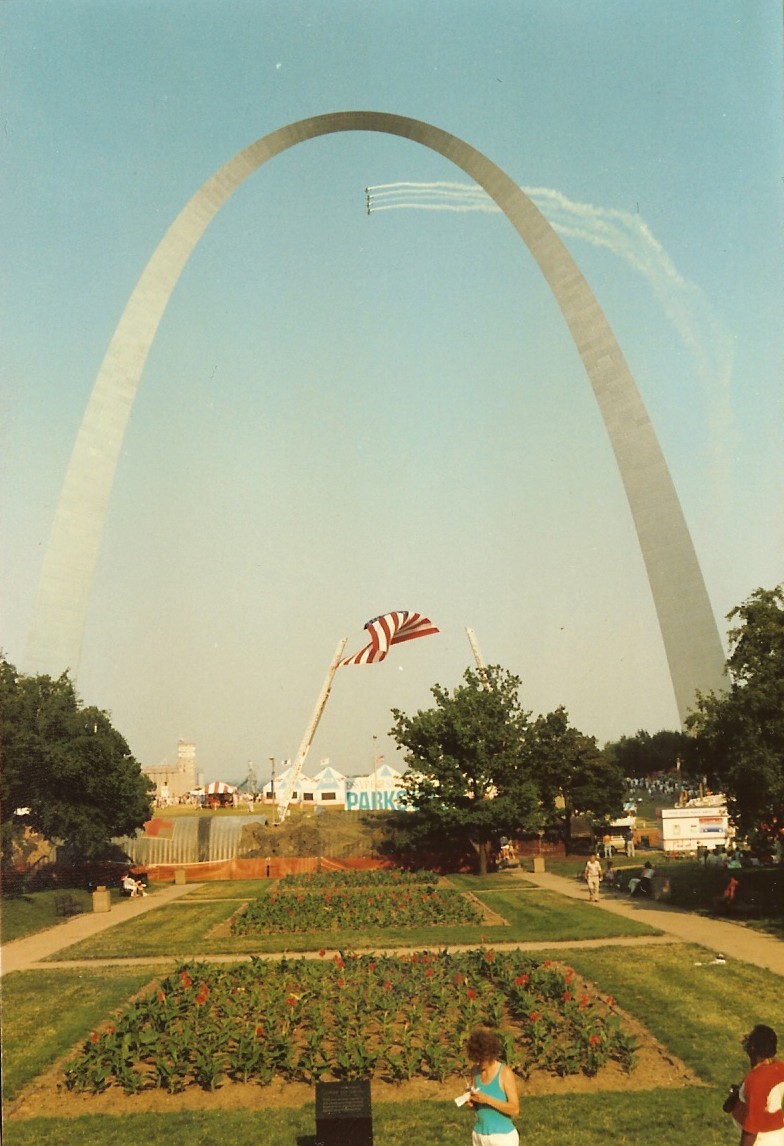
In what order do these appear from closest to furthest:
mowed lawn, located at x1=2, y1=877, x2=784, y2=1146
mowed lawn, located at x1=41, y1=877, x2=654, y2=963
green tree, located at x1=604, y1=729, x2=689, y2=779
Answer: mowed lawn, located at x1=2, y1=877, x2=784, y2=1146
mowed lawn, located at x1=41, y1=877, x2=654, y2=963
green tree, located at x1=604, y1=729, x2=689, y2=779

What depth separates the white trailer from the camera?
39.2 meters

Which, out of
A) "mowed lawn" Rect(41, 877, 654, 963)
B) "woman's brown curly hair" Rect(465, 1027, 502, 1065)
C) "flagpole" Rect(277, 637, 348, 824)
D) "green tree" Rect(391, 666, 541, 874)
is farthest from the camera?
"flagpole" Rect(277, 637, 348, 824)

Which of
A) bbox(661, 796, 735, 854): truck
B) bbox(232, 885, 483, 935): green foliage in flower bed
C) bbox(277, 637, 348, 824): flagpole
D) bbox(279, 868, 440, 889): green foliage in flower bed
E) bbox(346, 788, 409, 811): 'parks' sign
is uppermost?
bbox(277, 637, 348, 824): flagpole

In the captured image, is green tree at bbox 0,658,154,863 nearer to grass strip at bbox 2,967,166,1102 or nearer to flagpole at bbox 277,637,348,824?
grass strip at bbox 2,967,166,1102

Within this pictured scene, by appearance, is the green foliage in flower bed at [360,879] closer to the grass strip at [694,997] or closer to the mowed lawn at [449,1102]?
the mowed lawn at [449,1102]

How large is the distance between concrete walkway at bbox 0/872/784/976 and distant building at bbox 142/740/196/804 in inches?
3590

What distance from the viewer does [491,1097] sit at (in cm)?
613

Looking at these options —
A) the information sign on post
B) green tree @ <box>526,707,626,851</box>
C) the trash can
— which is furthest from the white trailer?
the information sign on post

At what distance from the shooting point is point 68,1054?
11383 mm

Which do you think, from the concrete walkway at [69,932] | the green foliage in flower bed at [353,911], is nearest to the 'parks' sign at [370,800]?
the concrete walkway at [69,932]

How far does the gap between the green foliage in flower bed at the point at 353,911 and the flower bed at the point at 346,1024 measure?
653cm

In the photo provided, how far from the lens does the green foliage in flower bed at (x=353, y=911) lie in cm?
2158

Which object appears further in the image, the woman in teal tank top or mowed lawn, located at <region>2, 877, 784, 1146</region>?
mowed lawn, located at <region>2, 877, 784, 1146</region>

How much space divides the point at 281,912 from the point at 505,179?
26.7 m
